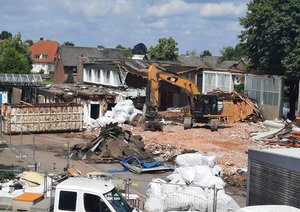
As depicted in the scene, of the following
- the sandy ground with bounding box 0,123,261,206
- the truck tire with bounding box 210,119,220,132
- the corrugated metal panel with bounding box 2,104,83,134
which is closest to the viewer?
the sandy ground with bounding box 0,123,261,206

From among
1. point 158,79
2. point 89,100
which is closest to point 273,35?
point 158,79

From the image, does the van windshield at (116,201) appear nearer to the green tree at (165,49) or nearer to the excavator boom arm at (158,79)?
the excavator boom arm at (158,79)

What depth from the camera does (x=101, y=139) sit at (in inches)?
1090

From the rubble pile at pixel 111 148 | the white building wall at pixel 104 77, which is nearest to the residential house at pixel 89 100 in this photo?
the white building wall at pixel 104 77

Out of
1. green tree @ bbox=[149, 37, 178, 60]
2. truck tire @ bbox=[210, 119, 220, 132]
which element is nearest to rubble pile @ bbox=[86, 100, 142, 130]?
truck tire @ bbox=[210, 119, 220, 132]

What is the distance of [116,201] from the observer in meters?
12.4

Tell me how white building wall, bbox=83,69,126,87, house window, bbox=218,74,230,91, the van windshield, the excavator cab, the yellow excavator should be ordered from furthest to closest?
white building wall, bbox=83,69,126,87
house window, bbox=218,74,230,91
the yellow excavator
the excavator cab
the van windshield

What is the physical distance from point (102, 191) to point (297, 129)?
2322 cm

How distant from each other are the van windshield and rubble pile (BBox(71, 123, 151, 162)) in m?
13.6

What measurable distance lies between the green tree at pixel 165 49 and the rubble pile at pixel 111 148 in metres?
63.3

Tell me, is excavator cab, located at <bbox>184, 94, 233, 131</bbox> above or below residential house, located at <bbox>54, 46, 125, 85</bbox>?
below

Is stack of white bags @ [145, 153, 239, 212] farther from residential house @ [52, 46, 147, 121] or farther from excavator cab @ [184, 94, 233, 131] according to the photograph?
residential house @ [52, 46, 147, 121]

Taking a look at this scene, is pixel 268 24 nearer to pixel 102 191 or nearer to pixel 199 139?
pixel 199 139

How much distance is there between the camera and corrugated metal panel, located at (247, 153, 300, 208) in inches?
482
